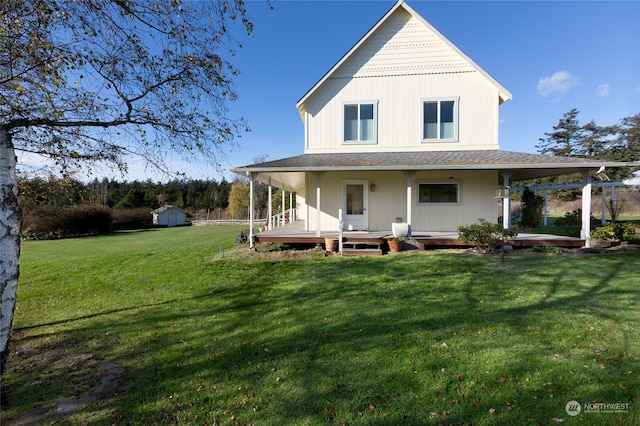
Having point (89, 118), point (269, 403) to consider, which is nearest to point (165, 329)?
point (269, 403)

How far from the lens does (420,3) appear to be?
12.1 m

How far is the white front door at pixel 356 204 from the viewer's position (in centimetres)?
1212

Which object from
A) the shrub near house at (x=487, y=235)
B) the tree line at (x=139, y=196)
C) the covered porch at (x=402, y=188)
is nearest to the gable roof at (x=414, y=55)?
the covered porch at (x=402, y=188)

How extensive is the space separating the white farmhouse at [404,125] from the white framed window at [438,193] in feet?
0.12

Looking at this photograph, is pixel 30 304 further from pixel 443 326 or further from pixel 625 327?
pixel 625 327

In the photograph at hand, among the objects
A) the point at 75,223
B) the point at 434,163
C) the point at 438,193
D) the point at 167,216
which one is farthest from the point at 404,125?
the point at 167,216

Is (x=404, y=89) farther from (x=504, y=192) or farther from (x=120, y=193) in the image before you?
(x=120, y=193)

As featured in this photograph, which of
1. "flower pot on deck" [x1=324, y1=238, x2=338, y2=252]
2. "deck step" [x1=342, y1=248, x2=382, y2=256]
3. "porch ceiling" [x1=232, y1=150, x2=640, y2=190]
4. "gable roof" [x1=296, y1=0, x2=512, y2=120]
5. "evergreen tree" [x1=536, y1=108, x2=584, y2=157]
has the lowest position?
"deck step" [x1=342, y1=248, x2=382, y2=256]

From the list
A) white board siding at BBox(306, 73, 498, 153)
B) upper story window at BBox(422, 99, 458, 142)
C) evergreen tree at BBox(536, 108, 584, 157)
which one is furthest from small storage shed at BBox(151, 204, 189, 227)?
evergreen tree at BBox(536, 108, 584, 157)

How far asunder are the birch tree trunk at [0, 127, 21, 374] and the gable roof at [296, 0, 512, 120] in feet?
34.7

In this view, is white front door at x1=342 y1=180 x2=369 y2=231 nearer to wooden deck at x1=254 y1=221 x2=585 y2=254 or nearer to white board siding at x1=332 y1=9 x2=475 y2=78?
wooden deck at x1=254 y1=221 x2=585 y2=254

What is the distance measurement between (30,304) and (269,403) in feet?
22.5

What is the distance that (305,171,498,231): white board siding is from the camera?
459 inches

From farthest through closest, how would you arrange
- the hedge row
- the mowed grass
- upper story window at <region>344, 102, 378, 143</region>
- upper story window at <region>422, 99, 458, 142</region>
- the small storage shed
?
1. the small storage shed
2. the hedge row
3. upper story window at <region>344, 102, 378, 143</region>
4. upper story window at <region>422, 99, 458, 142</region>
5. the mowed grass
